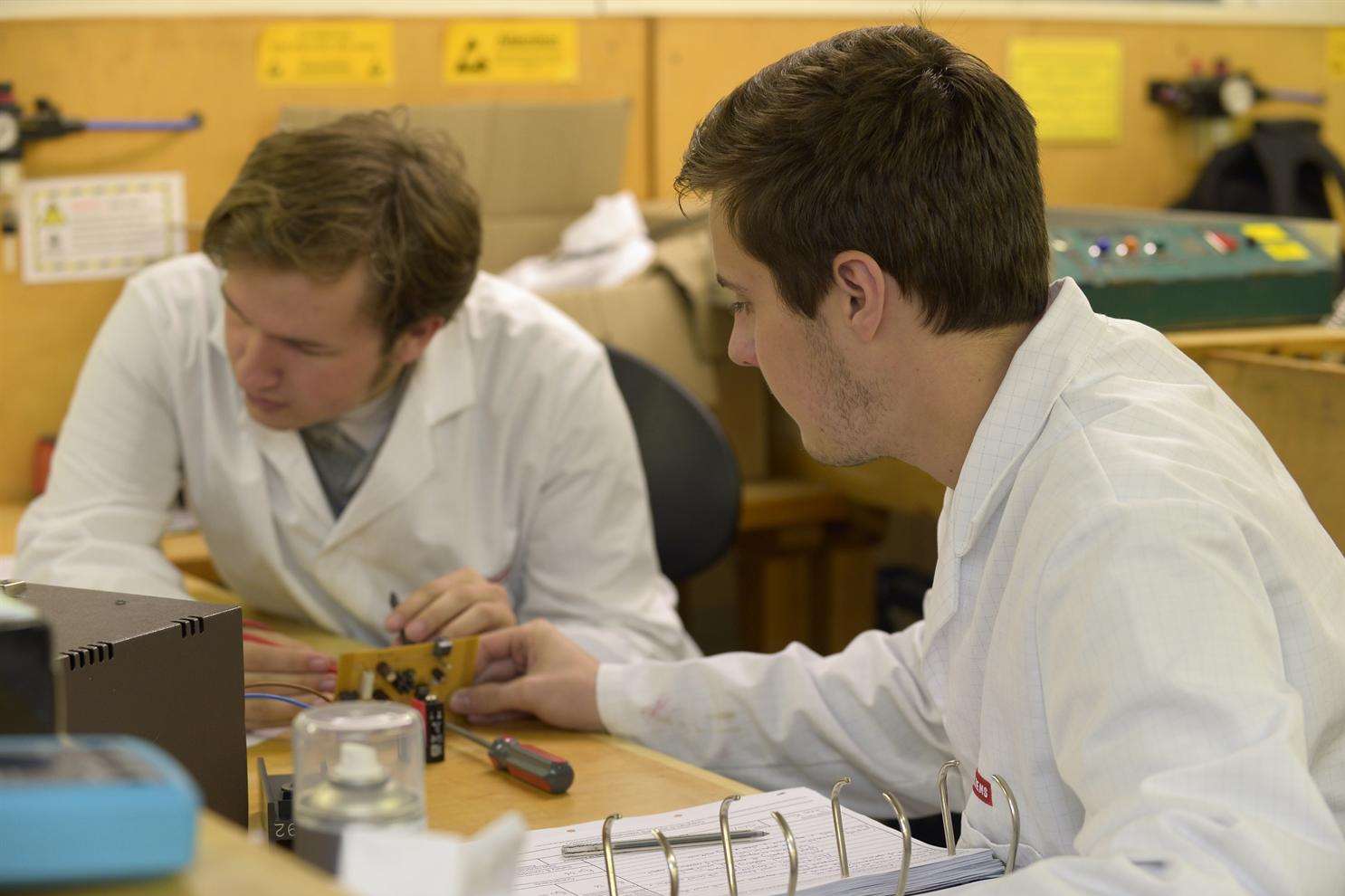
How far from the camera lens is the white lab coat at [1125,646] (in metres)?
0.71

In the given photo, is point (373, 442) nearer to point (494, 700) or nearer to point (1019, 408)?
point (494, 700)

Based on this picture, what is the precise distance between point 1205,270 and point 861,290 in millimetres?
1182

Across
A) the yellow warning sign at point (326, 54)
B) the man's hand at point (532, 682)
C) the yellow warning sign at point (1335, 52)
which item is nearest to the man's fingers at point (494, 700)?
the man's hand at point (532, 682)

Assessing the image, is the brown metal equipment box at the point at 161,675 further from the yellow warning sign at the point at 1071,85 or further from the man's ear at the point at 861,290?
the yellow warning sign at the point at 1071,85

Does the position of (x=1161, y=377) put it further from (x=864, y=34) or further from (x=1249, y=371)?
(x=1249, y=371)

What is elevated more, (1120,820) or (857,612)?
(1120,820)

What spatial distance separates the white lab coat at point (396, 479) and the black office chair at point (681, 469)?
0.16 metres

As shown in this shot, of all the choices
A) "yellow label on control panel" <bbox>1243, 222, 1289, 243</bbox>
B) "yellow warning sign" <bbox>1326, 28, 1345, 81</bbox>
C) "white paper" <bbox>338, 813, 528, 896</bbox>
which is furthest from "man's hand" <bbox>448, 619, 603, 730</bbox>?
"yellow warning sign" <bbox>1326, 28, 1345, 81</bbox>

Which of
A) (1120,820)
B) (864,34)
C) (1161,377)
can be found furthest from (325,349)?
(1120,820)

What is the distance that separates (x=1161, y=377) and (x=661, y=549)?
0.97m

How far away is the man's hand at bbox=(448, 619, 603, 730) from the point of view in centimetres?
129

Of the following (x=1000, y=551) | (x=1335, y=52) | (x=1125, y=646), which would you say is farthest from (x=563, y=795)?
(x=1335, y=52)

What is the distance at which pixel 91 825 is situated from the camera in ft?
1.40

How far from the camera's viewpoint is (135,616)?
92 cm
